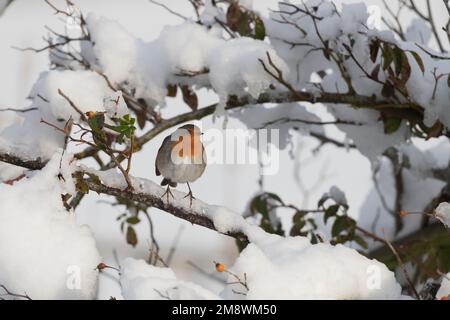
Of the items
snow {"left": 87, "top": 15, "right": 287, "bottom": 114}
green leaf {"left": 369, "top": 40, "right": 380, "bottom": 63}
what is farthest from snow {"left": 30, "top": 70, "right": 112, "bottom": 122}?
green leaf {"left": 369, "top": 40, "right": 380, "bottom": 63}

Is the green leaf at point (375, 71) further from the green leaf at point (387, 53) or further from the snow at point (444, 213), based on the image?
the snow at point (444, 213)

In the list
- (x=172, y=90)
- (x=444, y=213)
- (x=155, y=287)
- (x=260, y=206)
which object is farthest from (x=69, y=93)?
(x=444, y=213)

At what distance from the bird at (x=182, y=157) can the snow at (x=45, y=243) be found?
788 millimetres

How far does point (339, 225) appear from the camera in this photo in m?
3.11

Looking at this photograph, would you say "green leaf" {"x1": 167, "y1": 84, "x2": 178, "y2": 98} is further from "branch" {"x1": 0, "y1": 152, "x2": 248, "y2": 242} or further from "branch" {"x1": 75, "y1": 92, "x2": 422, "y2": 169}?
"branch" {"x1": 0, "y1": 152, "x2": 248, "y2": 242}

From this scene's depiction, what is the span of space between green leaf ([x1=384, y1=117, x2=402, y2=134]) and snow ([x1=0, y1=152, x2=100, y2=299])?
1.41 meters

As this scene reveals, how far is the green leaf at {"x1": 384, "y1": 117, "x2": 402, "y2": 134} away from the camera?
3.03m

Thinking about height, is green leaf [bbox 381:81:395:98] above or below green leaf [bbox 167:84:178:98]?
above

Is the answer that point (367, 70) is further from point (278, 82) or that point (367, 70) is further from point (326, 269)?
point (326, 269)

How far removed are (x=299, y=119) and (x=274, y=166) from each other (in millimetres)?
486

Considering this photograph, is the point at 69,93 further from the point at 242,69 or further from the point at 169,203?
Result: the point at 169,203

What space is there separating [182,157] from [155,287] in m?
1.12
